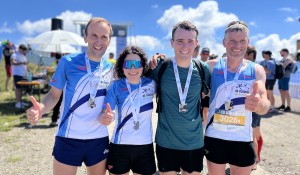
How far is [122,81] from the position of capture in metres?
3.07

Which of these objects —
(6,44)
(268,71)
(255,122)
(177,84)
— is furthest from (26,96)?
(177,84)

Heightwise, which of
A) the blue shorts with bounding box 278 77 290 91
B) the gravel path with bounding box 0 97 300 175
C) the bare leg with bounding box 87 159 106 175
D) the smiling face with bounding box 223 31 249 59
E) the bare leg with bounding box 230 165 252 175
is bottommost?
the gravel path with bounding box 0 97 300 175

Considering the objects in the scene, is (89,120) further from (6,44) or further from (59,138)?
(6,44)

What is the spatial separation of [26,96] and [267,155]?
10559 millimetres

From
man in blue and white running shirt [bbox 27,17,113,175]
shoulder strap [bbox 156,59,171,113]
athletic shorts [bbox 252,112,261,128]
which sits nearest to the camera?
man in blue and white running shirt [bbox 27,17,113,175]

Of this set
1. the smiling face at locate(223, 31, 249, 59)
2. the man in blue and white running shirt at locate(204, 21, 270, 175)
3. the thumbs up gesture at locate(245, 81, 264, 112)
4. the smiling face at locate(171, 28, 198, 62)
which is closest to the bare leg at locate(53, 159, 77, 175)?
the man in blue and white running shirt at locate(204, 21, 270, 175)

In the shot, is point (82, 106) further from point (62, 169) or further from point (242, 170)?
point (242, 170)

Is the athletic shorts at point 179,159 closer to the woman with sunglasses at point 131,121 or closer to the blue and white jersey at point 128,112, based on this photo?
the woman with sunglasses at point 131,121

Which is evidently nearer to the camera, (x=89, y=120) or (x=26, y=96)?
(x=89, y=120)

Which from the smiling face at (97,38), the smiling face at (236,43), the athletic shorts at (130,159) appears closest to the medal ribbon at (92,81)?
the smiling face at (97,38)

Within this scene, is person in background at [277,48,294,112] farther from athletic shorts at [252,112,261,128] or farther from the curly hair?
the curly hair

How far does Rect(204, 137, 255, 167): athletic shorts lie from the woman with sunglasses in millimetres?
641

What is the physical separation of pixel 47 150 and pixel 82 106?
392 cm

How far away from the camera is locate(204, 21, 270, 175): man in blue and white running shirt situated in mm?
2992
